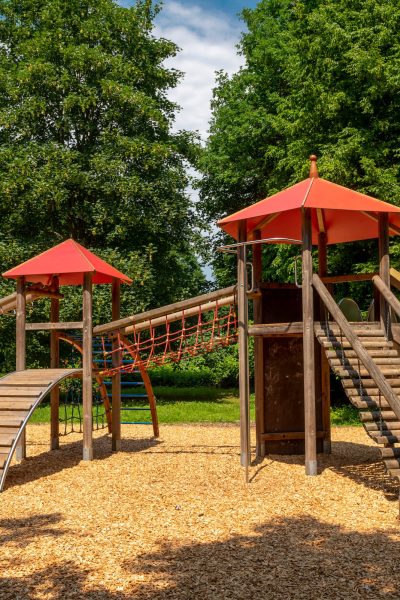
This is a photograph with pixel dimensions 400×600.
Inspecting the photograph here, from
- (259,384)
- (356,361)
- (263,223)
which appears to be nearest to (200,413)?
(259,384)

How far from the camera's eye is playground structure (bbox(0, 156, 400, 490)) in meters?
8.56

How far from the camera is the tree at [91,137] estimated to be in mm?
20156

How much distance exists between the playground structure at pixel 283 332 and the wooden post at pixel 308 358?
0.01 m

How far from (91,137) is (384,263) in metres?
15.3

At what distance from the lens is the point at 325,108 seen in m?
17.4

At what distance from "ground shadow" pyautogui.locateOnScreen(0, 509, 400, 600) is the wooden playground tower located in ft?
6.01

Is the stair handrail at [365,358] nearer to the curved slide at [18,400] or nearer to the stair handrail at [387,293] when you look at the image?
the stair handrail at [387,293]

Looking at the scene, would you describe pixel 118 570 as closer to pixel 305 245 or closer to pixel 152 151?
pixel 305 245

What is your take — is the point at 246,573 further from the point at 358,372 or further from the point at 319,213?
the point at 319,213

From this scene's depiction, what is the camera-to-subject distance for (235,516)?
6809 mm

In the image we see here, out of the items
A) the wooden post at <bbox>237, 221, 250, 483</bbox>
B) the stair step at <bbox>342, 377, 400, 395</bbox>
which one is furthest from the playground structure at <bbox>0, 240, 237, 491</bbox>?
the stair step at <bbox>342, 377, 400, 395</bbox>

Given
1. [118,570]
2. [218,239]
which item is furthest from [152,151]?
[118,570]

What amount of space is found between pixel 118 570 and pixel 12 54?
2185cm


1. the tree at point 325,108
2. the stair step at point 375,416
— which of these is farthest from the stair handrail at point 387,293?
the tree at point 325,108
